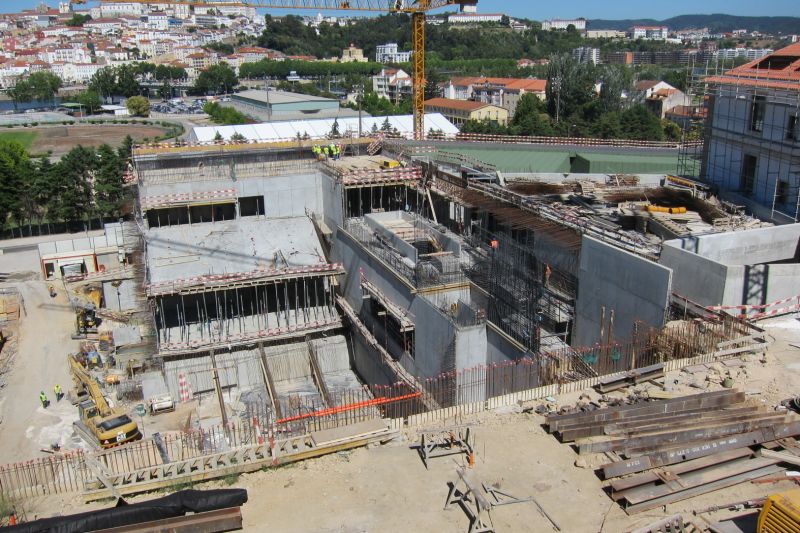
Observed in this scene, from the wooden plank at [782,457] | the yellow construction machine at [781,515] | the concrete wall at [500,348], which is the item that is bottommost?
the concrete wall at [500,348]

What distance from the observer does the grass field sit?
288ft

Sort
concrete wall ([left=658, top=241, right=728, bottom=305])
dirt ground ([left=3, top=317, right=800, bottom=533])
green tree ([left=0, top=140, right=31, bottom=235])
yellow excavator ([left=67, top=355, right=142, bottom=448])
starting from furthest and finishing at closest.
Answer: green tree ([left=0, top=140, right=31, bottom=235]) → yellow excavator ([left=67, top=355, right=142, bottom=448]) → concrete wall ([left=658, top=241, right=728, bottom=305]) → dirt ground ([left=3, top=317, right=800, bottom=533])

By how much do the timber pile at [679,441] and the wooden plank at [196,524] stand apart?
20.0 feet

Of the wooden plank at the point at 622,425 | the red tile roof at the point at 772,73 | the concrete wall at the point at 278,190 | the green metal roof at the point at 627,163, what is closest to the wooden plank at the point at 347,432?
the wooden plank at the point at 622,425

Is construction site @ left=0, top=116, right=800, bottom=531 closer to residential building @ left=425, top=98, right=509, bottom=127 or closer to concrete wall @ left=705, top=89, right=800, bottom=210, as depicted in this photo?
concrete wall @ left=705, top=89, right=800, bottom=210

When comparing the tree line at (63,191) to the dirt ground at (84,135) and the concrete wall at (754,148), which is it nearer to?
the concrete wall at (754,148)

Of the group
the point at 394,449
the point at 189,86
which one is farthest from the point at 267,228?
the point at 189,86

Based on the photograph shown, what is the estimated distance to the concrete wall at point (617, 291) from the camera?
16359 millimetres

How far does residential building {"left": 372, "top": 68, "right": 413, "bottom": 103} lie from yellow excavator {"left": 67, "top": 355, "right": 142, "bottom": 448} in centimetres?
11474

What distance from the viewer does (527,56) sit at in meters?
186

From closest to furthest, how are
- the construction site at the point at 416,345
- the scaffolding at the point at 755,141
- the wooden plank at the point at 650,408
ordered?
the construction site at the point at 416,345 < the wooden plank at the point at 650,408 < the scaffolding at the point at 755,141

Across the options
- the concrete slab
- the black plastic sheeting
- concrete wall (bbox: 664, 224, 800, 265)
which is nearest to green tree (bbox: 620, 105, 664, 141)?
the concrete slab

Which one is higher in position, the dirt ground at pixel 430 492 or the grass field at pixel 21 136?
the dirt ground at pixel 430 492

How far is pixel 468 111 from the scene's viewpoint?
89000 mm
